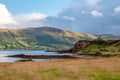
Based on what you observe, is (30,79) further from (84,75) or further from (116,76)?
(116,76)

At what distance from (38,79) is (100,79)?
23.9ft

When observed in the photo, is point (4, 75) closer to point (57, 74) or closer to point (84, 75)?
point (57, 74)

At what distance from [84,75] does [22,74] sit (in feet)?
26.1

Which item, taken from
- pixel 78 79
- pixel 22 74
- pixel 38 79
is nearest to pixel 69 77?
pixel 78 79

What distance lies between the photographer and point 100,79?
34094 mm

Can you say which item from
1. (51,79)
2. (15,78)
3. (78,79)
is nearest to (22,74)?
(15,78)

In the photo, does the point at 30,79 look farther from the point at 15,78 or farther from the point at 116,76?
the point at 116,76

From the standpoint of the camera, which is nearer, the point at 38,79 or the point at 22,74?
the point at 38,79

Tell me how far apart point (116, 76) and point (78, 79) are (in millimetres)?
5139

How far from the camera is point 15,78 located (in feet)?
115

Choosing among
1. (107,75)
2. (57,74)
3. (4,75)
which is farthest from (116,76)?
(4,75)

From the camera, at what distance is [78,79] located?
33594 millimetres

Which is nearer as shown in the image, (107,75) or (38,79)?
(38,79)

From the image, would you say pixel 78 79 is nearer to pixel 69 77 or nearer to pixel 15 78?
pixel 69 77
